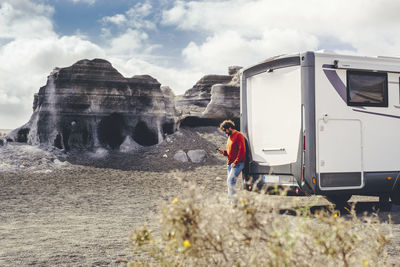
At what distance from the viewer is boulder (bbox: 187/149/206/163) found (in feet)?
63.2

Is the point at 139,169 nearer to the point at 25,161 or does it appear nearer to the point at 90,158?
the point at 90,158

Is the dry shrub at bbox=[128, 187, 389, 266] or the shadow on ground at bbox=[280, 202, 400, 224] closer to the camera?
the dry shrub at bbox=[128, 187, 389, 266]

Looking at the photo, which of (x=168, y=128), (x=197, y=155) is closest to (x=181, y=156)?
(x=197, y=155)

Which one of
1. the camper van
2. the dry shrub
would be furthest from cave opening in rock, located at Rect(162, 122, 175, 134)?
the dry shrub

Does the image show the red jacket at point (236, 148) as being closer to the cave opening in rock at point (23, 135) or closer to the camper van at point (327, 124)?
the camper van at point (327, 124)

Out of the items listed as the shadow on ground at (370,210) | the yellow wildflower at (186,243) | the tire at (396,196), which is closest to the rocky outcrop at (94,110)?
the shadow on ground at (370,210)

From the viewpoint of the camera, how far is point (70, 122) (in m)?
20.5

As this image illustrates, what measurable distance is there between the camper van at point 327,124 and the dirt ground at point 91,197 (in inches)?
31.8

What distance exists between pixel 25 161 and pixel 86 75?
536 cm

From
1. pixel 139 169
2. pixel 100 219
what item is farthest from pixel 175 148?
pixel 100 219

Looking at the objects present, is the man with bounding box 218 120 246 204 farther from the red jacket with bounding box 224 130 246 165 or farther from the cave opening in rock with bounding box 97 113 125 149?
the cave opening in rock with bounding box 97 113 125 149

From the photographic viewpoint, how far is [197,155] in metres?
19.5

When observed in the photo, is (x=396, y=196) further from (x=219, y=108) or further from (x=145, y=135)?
(x=219, y=108)

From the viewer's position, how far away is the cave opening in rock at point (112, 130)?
21.1 meters
